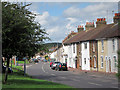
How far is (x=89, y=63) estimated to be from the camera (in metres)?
45.4

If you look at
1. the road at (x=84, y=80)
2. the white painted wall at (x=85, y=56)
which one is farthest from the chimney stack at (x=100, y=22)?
the road at (x=84, y=80)

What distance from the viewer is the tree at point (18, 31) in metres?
14.8

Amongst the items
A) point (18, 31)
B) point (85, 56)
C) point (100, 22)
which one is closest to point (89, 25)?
point (100, 22)

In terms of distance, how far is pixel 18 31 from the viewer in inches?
601

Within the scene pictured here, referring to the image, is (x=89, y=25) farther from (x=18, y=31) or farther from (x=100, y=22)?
(x=18, y=31)

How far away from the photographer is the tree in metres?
14.8

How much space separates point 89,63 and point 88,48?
292 centimetres

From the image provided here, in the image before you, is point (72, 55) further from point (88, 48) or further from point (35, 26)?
point (35, 26)

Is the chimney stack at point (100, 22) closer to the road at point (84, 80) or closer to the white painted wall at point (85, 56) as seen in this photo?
the white painted wall at point (85, 56)

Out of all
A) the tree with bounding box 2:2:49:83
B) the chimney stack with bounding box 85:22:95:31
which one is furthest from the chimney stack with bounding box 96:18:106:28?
the tree with bounding box 2:2:49:83

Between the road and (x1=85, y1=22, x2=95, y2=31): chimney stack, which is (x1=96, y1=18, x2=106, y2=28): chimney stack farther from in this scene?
the road

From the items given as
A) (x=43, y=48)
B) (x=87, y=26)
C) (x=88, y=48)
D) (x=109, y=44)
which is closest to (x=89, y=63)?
(x=88, y=48)

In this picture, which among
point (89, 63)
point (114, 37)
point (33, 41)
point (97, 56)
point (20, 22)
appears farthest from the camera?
point (89, 63)

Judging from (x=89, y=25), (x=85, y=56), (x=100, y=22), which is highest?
(x=89, y=25)
